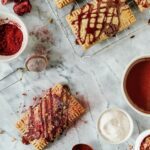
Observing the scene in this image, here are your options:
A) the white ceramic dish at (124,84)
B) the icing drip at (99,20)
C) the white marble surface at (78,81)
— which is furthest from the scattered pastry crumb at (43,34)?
the white ceramic dish at (124,84)

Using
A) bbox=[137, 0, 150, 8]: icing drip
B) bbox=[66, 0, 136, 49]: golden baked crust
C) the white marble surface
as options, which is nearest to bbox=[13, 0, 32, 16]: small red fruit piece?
the white marble surface

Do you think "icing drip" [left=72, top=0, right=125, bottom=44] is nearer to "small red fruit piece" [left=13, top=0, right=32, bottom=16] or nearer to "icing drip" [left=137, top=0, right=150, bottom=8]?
"icing drip" [left=137, top=0, right=150, bottom=8]

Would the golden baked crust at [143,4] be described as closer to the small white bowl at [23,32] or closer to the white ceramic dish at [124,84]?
the white ceramic dish at [124,84]

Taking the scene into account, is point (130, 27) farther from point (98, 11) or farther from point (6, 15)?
point (6, 15)

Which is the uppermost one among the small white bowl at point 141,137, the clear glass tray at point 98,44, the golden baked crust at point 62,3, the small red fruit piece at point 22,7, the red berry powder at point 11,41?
the small red fruit piece at point 22,7

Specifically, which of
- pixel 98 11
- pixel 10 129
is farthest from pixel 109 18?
pixel 10 129

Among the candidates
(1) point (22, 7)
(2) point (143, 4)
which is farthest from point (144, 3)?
(1) point (22, 7)
